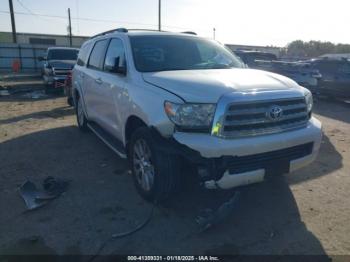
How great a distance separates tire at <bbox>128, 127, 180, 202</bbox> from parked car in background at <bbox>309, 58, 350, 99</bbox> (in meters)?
9.66

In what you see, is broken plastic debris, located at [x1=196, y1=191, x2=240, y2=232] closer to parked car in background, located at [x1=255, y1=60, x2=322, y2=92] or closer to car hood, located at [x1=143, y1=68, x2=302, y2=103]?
car hood, located at [x1=143, y1=68, x2=302, y2=103]

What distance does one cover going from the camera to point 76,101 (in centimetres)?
772

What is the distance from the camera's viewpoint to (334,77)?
12.1 metres

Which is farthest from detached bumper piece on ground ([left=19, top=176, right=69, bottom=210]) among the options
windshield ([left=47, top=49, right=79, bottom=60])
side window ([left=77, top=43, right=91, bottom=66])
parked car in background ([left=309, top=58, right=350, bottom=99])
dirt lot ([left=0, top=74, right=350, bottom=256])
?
windshield ([left=47, top=49, right=79, bottom=60])

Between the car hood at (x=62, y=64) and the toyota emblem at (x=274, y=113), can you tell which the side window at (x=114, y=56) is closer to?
the toyota emblem at (x=274, y=113)

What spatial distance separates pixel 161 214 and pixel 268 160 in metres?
1.32

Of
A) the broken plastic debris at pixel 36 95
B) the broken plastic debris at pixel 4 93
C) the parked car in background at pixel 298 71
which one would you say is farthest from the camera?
the broken plastic debris at pixel 4 93

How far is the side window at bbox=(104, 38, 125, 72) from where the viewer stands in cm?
478

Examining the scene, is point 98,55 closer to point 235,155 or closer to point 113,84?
point 113,84

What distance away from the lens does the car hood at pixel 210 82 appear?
137 inches

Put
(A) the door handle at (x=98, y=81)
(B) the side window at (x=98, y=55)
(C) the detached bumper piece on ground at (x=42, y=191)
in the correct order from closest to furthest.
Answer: (C) the detached bumper piece on ground at (x=42, y=191), (A) the door handle at (x=98, y=81), (B) the side window at (x=98, y=55)

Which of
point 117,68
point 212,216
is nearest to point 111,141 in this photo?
Answer: point 117,68

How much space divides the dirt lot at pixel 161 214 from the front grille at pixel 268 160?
0.64 meters

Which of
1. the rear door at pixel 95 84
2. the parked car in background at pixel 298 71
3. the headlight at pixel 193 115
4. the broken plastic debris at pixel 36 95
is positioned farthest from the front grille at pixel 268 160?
the broken plastic debris at pixel 36 95
